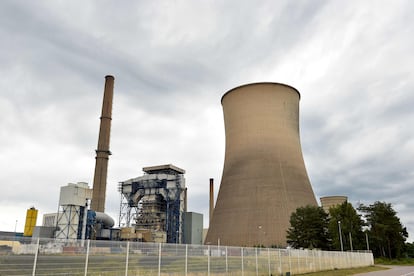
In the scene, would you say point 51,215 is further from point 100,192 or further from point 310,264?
point 310,264

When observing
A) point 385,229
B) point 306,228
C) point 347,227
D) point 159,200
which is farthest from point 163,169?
point 385,229

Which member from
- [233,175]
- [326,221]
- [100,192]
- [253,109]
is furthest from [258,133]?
[100,192]

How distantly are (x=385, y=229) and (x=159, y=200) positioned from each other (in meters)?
24.0

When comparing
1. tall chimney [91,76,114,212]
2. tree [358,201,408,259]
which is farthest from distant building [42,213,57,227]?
tree [358,201,408,259]

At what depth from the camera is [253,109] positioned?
2869 cm

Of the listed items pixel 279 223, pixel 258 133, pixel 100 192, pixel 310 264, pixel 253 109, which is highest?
pixel 253 109

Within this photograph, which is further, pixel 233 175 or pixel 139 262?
pixel 233 175

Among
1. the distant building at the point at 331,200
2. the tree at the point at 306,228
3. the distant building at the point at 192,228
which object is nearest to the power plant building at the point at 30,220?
the distant building at the point at 192,228

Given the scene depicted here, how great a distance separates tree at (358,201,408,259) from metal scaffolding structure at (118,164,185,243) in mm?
19803

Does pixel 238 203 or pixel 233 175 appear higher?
pixel 233 175

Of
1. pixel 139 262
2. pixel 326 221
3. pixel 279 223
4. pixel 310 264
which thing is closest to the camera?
pixel 139 262

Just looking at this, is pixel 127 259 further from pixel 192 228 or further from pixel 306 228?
pixel 192 228

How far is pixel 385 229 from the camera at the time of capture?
3055 centimetres

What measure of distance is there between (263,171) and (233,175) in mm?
2584
